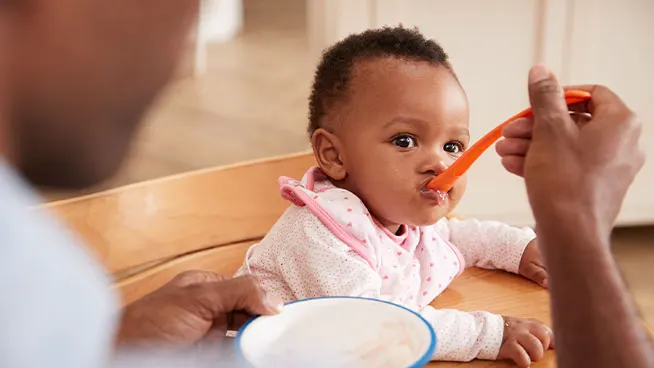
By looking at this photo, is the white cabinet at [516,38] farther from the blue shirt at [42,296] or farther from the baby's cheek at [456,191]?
the blue shirt at [42,296]

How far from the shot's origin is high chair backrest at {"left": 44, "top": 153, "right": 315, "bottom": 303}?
45.1 inches

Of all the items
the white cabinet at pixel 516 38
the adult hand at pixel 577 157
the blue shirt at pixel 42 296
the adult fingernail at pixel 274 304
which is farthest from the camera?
the white cabinet at pixel 516 38

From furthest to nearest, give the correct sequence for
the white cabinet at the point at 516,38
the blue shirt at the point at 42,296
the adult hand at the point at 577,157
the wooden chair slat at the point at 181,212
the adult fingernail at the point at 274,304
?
the white cabinet at the point at 516,38 < the wooden chair slat at the point at 181,212 < the adult fingernail at the point at 274,304 < the adult hand at the point at 577,157 < the blue shirt at the point at 42,296

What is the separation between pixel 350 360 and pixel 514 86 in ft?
5.58

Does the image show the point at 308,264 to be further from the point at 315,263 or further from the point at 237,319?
the point at 237,319

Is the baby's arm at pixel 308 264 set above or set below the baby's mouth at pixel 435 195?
below

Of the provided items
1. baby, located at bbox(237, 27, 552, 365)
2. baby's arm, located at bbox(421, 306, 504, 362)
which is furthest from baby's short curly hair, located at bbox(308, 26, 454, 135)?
baby's arm, located at bbox(421, 306, 504, 362)

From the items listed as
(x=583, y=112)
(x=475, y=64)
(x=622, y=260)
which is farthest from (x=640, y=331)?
(x=622, y=260)

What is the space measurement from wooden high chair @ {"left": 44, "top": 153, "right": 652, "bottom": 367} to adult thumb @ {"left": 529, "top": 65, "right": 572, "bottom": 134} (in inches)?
13.8

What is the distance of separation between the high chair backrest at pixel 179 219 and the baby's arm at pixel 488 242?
0.24 m

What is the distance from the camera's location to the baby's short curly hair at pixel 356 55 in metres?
1.10

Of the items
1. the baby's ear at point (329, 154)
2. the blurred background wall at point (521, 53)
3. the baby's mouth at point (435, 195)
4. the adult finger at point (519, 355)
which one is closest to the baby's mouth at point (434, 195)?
the baby's mouth at point (435, 195)

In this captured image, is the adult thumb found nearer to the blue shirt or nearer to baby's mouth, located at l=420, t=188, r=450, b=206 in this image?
baby's mouth, located at l=420, t=188, r=450, b=206

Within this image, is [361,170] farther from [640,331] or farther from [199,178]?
[640,331]
